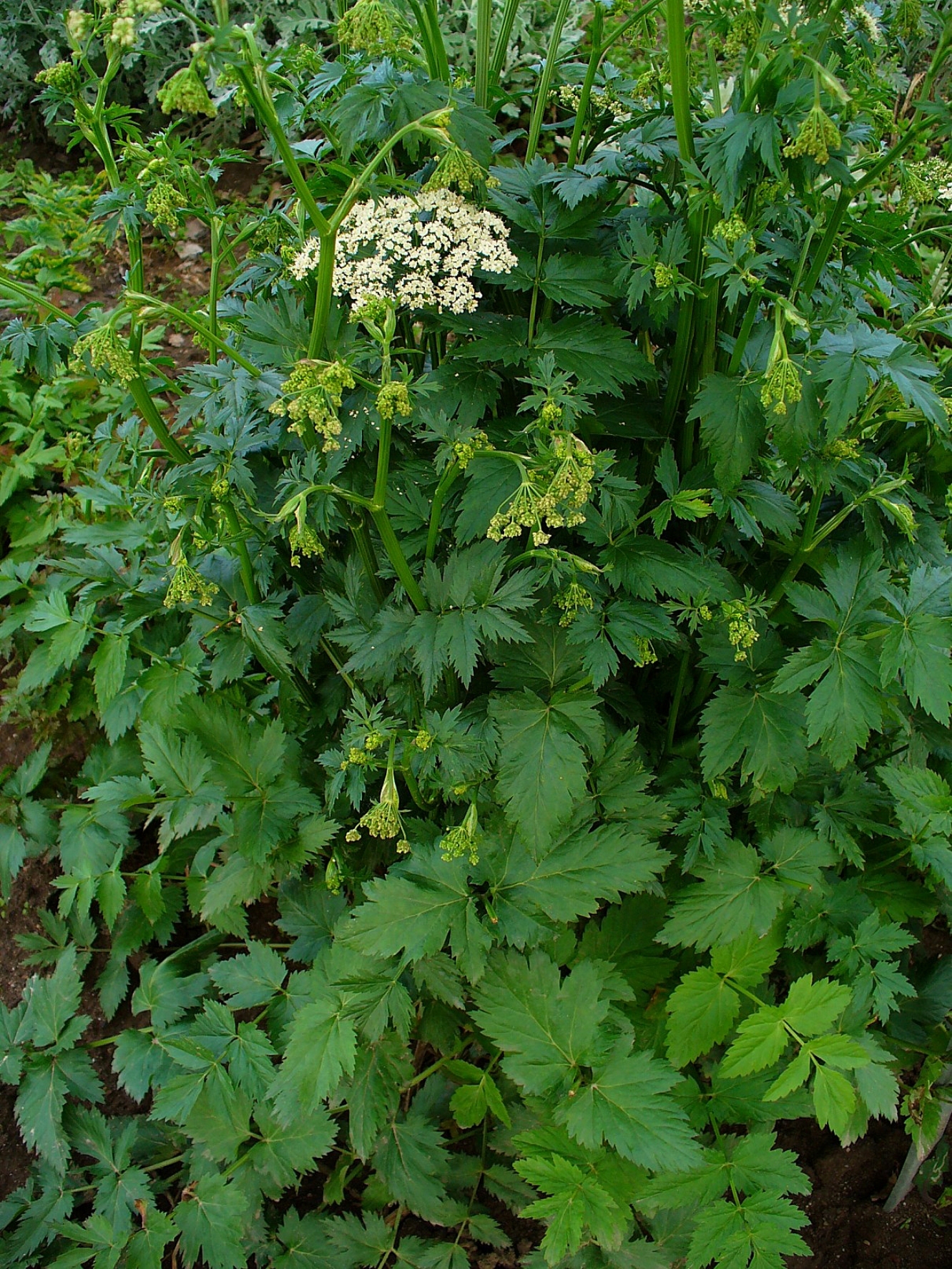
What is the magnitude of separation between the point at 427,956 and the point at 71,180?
4.32 m

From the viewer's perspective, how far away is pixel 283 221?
6.67 ft

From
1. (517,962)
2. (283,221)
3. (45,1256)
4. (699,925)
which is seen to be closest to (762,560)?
(699,925)

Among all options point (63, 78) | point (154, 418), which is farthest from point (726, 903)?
point (63, 78)

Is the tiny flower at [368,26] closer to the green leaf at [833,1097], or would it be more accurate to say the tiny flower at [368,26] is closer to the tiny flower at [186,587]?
the tiny flower at [186,587]

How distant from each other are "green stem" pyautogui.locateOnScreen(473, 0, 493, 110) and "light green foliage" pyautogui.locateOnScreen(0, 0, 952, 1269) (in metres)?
0.01

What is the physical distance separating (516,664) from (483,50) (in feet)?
4.38

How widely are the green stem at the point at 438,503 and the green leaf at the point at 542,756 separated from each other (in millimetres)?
356

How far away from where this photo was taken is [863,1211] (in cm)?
223

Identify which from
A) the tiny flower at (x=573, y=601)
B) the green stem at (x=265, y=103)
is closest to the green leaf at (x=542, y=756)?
the tiny flower at (x=573, y=601)

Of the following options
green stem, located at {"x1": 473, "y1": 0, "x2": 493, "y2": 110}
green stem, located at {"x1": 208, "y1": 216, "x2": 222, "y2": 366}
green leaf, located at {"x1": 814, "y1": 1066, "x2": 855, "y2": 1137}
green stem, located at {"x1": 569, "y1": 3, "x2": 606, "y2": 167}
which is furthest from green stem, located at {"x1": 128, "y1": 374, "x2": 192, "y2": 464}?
green leaf, located at {"x1": 814, "y1": 1066, "x2": 855, "y2": 1137}

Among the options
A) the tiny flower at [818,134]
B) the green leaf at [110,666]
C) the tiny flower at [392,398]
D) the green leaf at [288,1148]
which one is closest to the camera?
the tiny flower at [818,134]

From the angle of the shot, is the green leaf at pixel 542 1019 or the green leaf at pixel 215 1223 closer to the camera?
the green leaf at pixel 542 1019

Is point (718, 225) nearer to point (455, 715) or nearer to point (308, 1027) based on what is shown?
point (455, 715)

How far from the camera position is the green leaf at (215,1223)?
1958 millimetres
